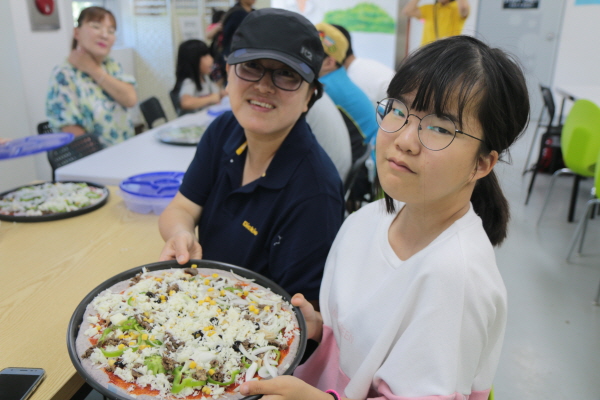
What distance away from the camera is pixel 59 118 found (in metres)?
2.88

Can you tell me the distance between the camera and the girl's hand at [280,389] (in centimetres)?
79

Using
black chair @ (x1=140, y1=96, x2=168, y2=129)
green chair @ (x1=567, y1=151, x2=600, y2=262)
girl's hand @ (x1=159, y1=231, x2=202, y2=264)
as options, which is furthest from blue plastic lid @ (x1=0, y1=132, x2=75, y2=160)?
green chair @ (x1=567, y1=151, x2=600, y2=262)

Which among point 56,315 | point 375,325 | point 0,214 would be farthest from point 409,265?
point 0,214

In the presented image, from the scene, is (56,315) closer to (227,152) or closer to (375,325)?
(227,152)

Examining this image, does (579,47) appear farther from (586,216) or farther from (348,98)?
(348,98)

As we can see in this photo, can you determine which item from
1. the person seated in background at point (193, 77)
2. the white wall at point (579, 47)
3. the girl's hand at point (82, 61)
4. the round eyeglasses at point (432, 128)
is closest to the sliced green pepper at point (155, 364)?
the round eyeglasses at point (432, 128)

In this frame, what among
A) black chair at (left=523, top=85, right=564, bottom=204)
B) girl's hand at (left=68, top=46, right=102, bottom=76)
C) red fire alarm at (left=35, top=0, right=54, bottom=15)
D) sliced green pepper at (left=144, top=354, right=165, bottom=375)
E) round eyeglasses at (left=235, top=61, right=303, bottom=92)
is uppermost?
red fire alarm at (left=35, top=0, right=54, bottom=15)

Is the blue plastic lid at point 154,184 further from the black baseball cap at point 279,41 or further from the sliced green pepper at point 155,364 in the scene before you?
the sliced green pepper at point 155,364

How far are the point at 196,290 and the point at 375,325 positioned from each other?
438mm

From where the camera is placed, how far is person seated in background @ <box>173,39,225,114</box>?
13.8 ft

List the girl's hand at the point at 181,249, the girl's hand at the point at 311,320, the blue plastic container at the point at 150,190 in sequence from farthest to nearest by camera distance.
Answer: the blue plastic container at the point at 150,190 < the girl's hand at the point at 181,249 < the girl's hand at the point at 311,320

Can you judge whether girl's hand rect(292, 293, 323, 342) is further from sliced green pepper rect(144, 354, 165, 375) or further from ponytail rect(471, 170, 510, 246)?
ponytail rect(471, 170, 510, 246)

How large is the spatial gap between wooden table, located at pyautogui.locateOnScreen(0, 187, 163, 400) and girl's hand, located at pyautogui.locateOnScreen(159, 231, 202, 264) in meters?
0.21

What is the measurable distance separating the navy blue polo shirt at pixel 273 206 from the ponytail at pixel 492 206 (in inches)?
15.3
